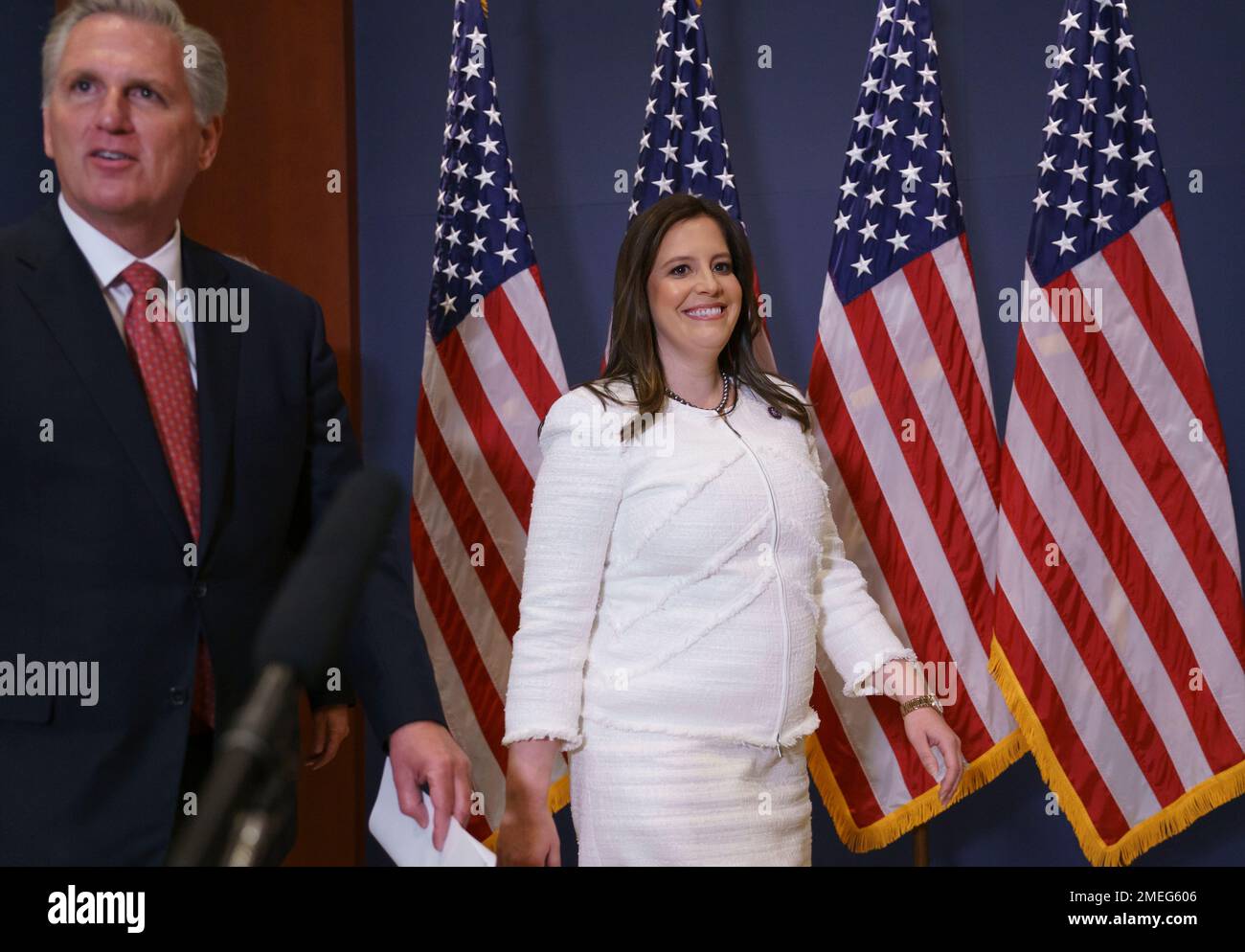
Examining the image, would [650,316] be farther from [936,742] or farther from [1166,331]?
[1166,331]

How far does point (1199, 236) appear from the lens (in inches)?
127

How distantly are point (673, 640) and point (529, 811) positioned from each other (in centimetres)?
36

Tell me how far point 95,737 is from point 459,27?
90.5 inches

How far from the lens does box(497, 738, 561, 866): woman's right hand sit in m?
1.92

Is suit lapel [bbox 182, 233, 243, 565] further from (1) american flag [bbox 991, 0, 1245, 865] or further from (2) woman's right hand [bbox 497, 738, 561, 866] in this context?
(1) american flag [bbox 991, 0, 1245, 865]

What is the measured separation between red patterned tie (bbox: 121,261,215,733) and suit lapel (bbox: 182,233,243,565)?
21 millimetres

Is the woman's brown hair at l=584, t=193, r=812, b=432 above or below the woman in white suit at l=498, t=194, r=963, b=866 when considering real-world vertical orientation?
above

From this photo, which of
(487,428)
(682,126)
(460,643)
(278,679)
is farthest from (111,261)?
(682,126)

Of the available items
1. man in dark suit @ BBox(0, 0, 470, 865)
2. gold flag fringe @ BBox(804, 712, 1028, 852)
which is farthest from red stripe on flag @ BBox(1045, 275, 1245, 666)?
man in dark suit @ BBox(0, 0, 470, 865)

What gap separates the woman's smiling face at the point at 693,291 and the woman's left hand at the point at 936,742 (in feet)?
2.46

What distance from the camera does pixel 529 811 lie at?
193 centimetres

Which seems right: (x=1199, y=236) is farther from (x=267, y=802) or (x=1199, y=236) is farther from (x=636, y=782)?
(x=267, y=802)

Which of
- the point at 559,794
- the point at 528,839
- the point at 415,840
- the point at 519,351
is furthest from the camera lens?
the point at 519,351

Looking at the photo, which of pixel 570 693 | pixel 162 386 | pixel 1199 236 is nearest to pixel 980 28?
pixel 1199 236
